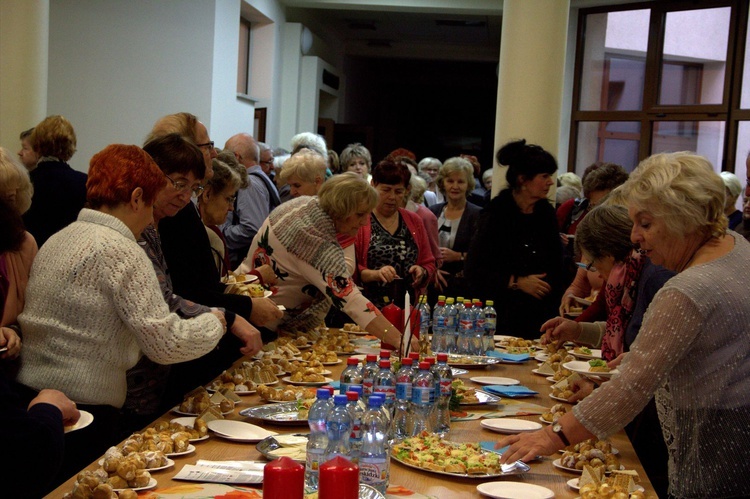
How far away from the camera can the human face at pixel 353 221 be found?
4.18 meters

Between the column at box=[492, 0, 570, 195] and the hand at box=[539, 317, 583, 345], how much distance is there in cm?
324

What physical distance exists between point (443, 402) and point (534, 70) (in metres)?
5.09

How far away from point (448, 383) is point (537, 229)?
247 cm

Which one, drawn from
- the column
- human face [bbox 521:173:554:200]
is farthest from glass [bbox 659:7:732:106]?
human face [bbox 521:173:554:200]

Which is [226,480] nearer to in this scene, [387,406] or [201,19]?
[387,406]

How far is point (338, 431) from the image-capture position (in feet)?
6.79

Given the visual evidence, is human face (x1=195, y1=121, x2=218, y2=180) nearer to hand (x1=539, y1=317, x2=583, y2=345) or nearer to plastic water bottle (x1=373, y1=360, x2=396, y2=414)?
plastic water bottle (x1=373, y1=360, x2=396, y2=414)

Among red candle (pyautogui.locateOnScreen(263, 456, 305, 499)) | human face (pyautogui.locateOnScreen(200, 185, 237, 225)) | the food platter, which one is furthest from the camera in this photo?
human face (pyautogui.locateOnScreen(200, 185, 237, 225))

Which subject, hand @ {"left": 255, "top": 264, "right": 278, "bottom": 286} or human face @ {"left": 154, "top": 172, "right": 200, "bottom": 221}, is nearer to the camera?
human face @ {"left": 154, "top": 172, "right": 200, "bottom": 221}

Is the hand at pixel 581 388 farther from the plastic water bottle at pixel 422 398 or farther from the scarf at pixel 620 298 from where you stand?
the plastic water bottle at pixel 422 398

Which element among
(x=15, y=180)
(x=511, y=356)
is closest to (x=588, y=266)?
(x=511, y=356)

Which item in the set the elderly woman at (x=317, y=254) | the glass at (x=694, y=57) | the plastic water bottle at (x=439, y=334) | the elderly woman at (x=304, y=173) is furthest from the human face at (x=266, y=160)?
the glass at (x=694, y=57)

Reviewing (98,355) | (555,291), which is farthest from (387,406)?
(555,291)

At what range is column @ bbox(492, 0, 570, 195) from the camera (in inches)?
289
